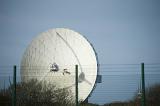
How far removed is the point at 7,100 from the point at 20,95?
25.1 inches

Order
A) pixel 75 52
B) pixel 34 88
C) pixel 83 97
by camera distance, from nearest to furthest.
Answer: pixel 34 88 < pixel 83 97 < pixel 75 52

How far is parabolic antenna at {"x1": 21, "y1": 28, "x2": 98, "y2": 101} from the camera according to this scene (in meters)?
22.6

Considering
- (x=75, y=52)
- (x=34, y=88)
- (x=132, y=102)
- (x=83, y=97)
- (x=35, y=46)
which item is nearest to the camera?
(x=132, y=102)

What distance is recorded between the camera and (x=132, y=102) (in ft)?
48.2

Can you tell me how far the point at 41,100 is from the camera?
15906mm

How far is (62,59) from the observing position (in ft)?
80.2

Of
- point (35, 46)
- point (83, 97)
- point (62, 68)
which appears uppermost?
point (35, 46)

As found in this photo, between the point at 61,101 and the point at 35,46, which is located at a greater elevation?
the point at 35,46

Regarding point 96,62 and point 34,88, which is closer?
point 34,88

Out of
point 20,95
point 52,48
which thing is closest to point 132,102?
point 20,95

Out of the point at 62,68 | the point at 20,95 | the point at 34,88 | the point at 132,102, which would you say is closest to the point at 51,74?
the point at 62,68

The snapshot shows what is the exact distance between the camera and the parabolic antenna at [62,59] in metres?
22.6

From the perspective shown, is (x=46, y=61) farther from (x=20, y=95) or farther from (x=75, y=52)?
(x=20, y=95)

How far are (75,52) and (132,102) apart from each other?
9.60 meters
